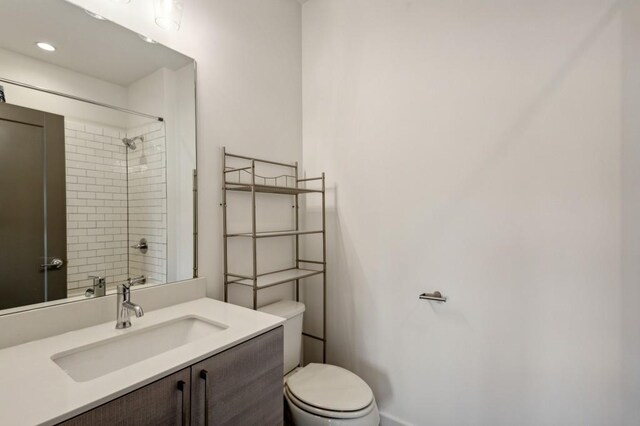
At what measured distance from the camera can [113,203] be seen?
1.21 meters

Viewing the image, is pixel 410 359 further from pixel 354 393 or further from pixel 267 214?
pixel 267 214

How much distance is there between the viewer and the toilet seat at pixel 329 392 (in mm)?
1288

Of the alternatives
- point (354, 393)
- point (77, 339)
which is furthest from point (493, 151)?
point (77, 339)

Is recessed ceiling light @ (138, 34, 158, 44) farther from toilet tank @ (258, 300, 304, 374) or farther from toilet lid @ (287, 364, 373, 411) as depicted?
toilet lid @ (287, 364, 373, 411)

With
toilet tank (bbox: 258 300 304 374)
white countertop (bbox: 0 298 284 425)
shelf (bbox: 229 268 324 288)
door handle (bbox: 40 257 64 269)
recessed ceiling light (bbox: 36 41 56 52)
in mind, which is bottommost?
toilet tank (bbox: 258 300 304 374)

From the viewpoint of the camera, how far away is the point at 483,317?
1.45 m

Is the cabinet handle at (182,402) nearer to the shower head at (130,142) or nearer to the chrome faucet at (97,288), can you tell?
the chrome faucet at (97,288)

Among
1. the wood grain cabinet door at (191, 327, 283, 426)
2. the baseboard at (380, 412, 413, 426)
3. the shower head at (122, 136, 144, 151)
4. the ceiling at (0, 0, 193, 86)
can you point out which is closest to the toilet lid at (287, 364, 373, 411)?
the wood grain cabinet door at (191, 327, 283, 426)

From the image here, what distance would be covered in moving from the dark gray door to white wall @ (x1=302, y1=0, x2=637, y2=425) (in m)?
1.37

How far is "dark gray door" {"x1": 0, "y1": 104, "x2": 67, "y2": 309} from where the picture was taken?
3.11 feet

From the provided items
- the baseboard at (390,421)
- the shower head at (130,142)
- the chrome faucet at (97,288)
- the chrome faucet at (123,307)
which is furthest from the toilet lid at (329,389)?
the shower head at (130,142)

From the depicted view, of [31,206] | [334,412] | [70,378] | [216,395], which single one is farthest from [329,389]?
[31,206]

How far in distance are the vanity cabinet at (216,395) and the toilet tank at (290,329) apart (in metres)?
0.48

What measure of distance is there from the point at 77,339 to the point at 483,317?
5.56 feet
